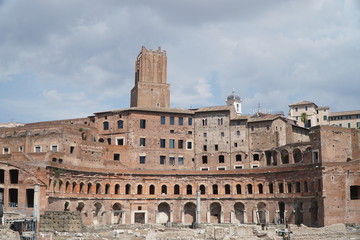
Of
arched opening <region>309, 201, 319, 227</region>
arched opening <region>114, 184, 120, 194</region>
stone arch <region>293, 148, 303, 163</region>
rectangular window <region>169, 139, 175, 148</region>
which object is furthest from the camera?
rectangular window <region>169, 139, 175, 148</region>

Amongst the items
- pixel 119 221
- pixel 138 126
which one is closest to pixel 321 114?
pixel 138 126

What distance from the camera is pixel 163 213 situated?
230 feet

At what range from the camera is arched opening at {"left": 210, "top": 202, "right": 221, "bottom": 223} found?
69500mm

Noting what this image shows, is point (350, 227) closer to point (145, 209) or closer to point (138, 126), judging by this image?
point (145, 209)

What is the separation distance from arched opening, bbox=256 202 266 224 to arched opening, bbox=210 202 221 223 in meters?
5.62

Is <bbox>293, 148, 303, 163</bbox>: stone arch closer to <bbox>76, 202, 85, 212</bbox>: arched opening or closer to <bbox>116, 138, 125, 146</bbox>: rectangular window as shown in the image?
<bbox>116, 138, 125, 146</bbox>: rectangular window

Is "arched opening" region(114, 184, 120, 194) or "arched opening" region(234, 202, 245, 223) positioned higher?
"arched opening" region(114, 184, 120, 194)

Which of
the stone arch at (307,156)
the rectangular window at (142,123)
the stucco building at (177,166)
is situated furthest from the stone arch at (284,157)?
the rectangular window at (142,123)

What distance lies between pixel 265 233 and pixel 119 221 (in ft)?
89.8

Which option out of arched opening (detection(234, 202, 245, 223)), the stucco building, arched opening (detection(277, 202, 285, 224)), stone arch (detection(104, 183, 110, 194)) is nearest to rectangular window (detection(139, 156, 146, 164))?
the stucco building

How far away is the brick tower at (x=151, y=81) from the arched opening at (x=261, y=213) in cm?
2174

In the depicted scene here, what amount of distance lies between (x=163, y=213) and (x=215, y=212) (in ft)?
24.2

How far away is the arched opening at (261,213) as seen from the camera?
66875 millimetres

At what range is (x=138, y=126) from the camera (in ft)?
232
